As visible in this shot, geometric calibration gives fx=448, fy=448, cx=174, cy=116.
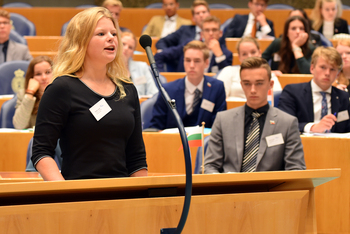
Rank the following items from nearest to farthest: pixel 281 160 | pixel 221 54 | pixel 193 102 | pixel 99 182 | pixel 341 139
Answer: pixel 99 182, pixel 281 160, pixel 341 139, pixel 193 102, pixel 221 54

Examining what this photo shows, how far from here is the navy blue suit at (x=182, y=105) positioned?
11.1 ft

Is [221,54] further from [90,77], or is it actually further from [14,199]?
[14,199]

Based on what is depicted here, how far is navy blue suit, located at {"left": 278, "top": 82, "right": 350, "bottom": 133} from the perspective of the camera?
10.3 feet

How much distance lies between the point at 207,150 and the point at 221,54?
270cm

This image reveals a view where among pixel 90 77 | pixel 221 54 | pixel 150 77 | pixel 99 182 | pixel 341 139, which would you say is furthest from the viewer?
pixel 221 54

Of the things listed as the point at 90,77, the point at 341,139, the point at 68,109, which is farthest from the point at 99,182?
the point at 341,139

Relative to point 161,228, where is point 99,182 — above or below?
above

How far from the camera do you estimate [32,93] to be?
10.5 feet

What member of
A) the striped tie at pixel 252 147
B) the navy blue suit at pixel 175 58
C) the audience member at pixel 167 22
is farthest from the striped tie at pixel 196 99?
the audience member at pixel 167 22

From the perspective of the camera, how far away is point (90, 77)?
156 centimetres

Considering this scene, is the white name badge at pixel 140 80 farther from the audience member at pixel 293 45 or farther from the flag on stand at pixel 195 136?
the flag on stand at pixel 195 136

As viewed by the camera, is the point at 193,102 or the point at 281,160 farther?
the point at 193,102

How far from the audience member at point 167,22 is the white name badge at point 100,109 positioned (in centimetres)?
489

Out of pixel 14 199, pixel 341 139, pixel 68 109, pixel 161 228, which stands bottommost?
pixel 341 139
